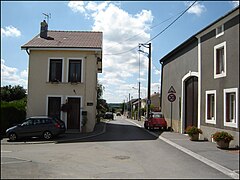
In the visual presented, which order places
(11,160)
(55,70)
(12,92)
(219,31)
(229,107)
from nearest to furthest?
(11,160) → (229,107) → (219,31) → (55,70) → (12,92)

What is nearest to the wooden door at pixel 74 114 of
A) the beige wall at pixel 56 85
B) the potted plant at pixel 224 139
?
the beige wall at pixel 56 85

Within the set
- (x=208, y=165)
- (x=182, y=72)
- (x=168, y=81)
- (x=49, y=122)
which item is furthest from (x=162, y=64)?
(x=208, y=165)

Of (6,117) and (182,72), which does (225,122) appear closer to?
(182,72)

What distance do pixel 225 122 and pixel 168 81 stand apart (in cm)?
1386

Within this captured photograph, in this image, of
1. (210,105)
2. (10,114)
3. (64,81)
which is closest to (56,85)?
(64,81)

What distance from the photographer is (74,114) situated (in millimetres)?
24922

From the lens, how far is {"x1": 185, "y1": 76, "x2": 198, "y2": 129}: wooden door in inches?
846

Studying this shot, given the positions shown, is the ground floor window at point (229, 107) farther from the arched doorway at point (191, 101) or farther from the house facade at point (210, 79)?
the arched doorway at point (191, 101)

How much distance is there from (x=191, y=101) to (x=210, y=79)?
476 cm

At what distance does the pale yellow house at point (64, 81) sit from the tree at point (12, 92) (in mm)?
19560

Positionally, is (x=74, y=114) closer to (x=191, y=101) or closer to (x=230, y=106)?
(x=191, y=101)

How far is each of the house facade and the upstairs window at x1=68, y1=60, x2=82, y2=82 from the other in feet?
26.4

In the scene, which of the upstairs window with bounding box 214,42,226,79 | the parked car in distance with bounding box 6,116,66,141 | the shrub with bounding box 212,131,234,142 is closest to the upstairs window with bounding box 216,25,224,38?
the upstairs window with bounding box 214,42,226,79

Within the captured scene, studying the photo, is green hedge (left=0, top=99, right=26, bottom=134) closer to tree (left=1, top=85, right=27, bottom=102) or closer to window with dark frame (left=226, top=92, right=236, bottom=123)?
window with dark frame (left=226, top=92, right=236, bottom=123)
